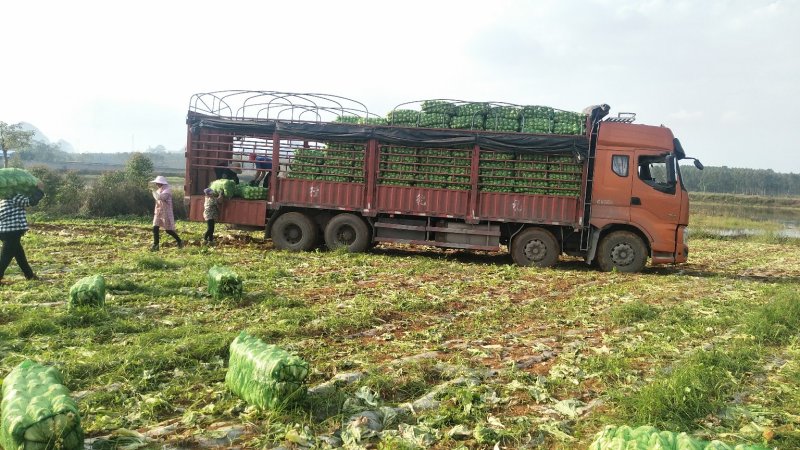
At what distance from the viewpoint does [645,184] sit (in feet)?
39.5

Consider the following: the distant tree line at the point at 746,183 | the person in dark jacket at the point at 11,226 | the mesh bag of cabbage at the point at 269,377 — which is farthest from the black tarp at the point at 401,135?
the distant tree line at the point at 746,183

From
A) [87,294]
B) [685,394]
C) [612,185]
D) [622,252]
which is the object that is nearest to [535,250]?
[622,252]

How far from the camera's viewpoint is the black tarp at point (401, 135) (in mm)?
12281

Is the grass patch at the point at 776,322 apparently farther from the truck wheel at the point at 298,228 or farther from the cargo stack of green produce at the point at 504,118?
the truck wheel at the point at 298,228

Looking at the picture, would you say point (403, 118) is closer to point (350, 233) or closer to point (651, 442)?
point (350, 233)

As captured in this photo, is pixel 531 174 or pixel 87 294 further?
pixel 531 174

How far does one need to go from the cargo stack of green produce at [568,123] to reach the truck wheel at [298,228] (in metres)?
6.22

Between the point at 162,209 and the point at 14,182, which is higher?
the point at 14,182

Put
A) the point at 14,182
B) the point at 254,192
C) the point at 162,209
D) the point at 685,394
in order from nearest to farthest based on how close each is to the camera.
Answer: the point at 685,394, the point at 14,182, the point at 162,209, the point at 254,192

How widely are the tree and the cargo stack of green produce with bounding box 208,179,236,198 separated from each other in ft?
73.3

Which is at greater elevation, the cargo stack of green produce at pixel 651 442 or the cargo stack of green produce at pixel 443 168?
the cargo stack of green produce at pixel 443 168

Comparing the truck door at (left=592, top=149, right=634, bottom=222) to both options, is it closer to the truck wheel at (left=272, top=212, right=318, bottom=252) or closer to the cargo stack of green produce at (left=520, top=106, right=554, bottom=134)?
the cargo stack of green produce at (left=520, top=106, right=554, bottom=134)

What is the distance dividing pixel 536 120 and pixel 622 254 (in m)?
3.60

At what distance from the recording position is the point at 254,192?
13.4 m
